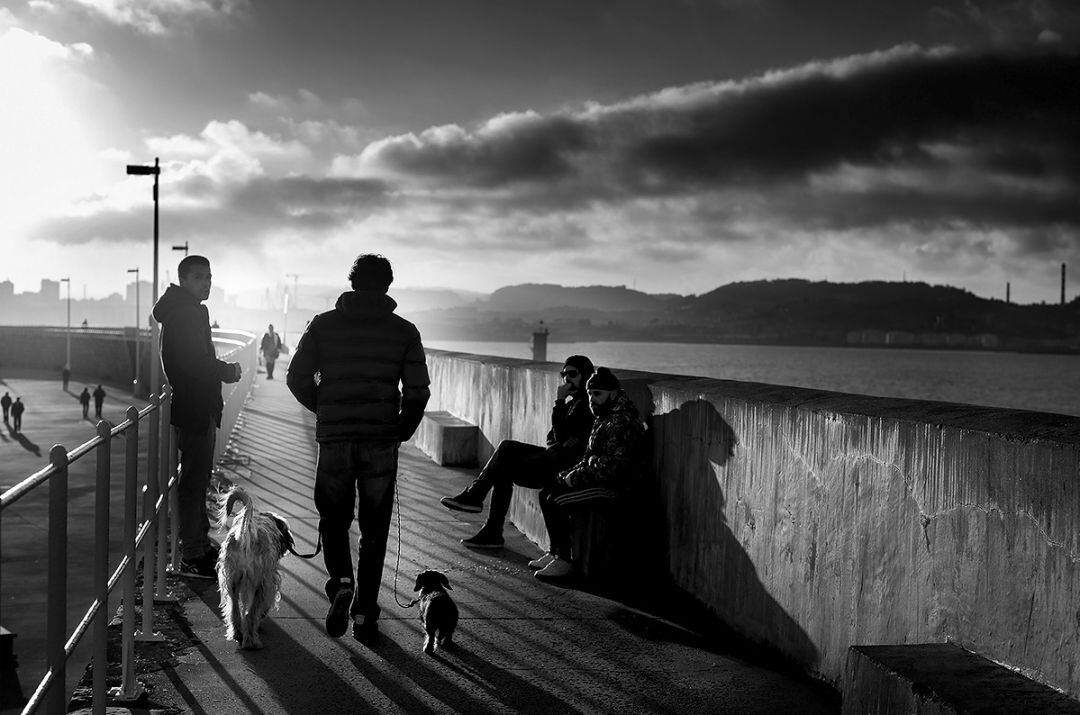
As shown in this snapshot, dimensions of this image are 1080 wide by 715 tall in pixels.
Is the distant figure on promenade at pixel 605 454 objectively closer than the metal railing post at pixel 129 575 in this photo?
No

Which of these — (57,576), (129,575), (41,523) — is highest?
(57,576)

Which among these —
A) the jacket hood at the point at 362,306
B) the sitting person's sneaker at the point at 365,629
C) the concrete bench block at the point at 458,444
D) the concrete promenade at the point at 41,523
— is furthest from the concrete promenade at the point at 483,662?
the concrete bench block at the point at 458,444

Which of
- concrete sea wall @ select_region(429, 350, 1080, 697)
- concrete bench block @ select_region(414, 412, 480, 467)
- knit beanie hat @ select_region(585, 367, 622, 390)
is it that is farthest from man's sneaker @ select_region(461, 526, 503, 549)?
concrete bench block @ select_region(414, 412, 480, 467)

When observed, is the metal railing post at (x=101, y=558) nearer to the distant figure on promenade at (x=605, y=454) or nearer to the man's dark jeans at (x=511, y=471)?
the distant figure on promenade at (x=605, y=454)

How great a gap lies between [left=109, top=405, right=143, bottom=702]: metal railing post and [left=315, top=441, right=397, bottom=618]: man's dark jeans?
1091mm

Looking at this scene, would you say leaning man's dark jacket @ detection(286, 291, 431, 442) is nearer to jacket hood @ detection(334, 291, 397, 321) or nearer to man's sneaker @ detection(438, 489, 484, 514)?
jacket hood @ detection(334, 291, 397, 321)

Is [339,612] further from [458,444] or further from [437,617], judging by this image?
[458,444]

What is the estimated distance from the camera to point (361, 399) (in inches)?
206

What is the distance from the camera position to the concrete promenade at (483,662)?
4.37 m

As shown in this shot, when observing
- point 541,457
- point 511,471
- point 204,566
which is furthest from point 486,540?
point 204,566

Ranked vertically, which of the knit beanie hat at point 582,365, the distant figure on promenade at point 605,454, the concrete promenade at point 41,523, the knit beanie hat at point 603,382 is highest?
the knit beanie hat at point 582,365

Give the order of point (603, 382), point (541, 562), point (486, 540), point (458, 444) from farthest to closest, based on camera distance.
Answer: point (458, 444)
point (486, 540)
point (541, 562)
point (603, 382)

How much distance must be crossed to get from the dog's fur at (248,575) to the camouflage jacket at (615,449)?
6.70ft

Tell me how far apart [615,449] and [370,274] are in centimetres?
199
